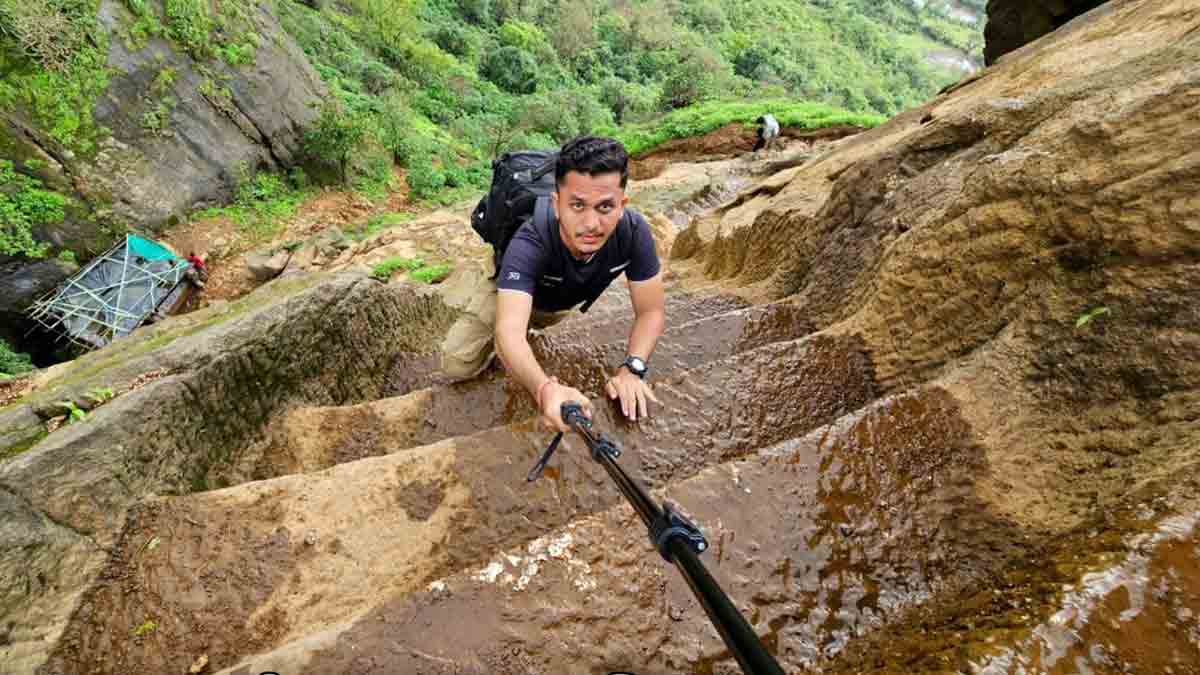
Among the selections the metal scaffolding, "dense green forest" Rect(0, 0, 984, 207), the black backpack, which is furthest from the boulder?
the black backpack

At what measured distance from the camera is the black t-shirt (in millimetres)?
2770

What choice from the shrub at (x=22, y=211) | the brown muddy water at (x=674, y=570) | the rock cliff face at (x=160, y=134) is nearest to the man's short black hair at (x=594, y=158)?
the brown muddy water at (x=674, y=570)

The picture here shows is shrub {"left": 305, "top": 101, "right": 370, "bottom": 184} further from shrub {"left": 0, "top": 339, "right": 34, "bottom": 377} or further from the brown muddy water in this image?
the brown muddy water

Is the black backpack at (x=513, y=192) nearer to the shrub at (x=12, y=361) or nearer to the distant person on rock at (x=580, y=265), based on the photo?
the distant person on rock at (x=580, y=265)

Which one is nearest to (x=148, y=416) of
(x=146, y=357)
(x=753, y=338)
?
(x=146, y=357)

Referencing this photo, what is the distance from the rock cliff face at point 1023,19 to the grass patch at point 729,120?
726cm

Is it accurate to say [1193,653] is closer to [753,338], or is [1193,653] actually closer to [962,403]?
[962,403]

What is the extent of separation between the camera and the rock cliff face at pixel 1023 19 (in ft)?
26.9

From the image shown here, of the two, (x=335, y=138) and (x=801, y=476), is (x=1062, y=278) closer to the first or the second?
(x=801, y=476)

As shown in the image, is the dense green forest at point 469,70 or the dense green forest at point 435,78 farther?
the dense green forest at point 469,70

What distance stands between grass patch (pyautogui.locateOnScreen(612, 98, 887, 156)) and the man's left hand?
16.5 meters

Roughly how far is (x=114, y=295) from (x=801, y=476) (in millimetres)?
12713

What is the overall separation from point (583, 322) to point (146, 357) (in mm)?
3163

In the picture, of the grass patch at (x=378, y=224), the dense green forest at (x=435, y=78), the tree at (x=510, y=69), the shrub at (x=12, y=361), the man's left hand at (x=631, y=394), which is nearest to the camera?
the man's left hand at (x=631, y=394)
